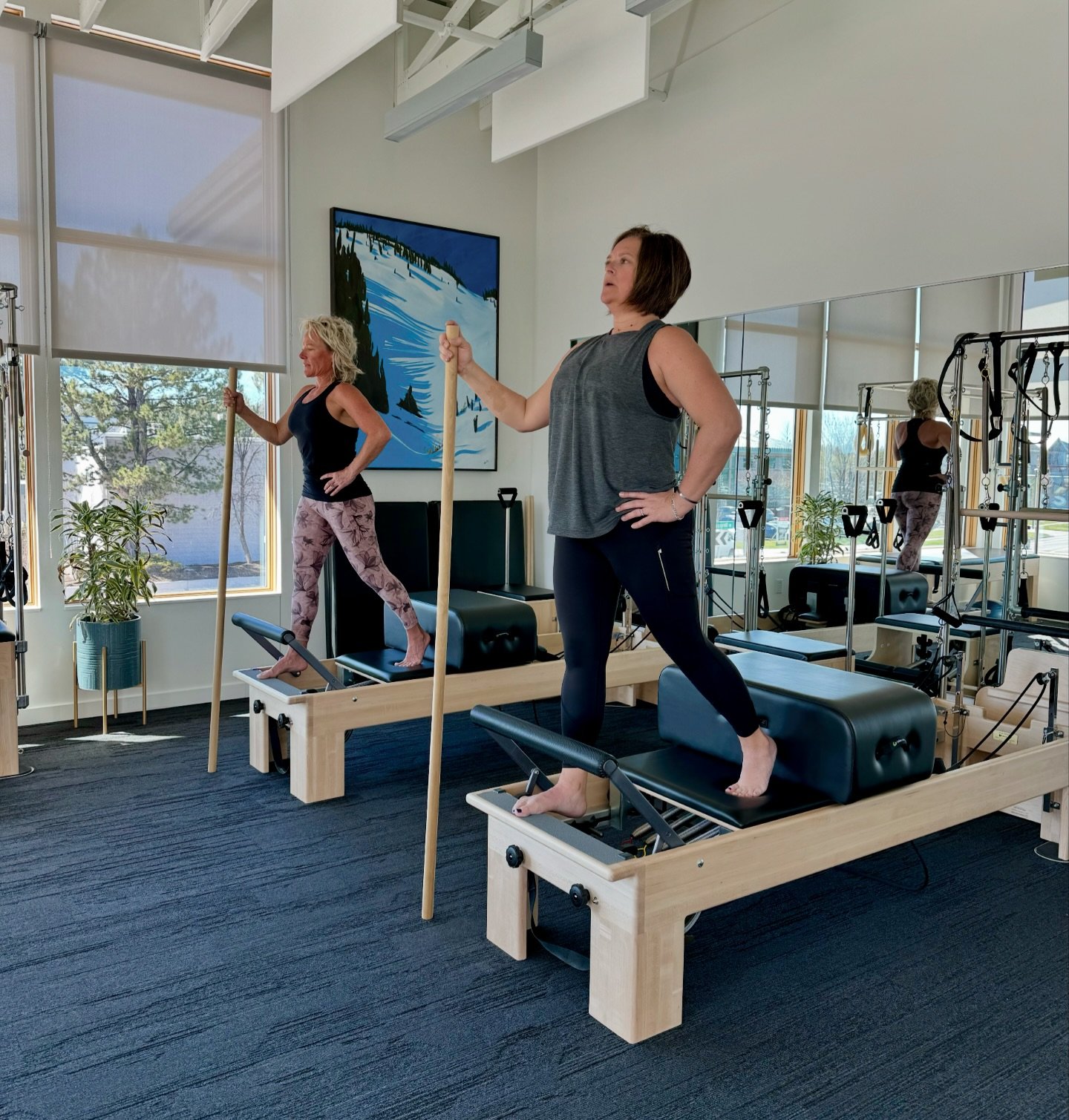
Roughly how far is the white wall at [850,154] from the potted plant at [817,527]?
879 mm

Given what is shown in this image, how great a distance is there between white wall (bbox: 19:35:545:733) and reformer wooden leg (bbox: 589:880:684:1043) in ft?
10.9

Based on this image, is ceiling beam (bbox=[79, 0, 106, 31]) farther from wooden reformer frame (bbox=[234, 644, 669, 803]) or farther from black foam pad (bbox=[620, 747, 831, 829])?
black foam pad (bbox=[620, 747, 831, 829])

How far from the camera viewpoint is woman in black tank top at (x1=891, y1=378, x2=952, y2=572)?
12.7ft

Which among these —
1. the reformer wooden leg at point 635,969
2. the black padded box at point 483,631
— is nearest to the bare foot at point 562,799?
the reformer wooden leg at point 635,969

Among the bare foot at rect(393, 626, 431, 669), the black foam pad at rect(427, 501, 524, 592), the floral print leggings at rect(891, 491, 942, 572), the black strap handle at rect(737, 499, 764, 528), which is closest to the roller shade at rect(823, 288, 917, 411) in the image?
the floral print leggings at rect(891, 491, 942, 572)

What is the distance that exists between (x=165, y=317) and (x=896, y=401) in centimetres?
335

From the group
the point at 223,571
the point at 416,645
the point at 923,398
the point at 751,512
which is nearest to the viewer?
the point at 223,571

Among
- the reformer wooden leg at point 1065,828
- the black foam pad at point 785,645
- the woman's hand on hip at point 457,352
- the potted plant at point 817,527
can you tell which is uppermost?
the woman's hand on hip at point 457,352

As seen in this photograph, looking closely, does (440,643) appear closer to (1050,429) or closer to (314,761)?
(314,761)

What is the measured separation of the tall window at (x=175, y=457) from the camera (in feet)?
15.0

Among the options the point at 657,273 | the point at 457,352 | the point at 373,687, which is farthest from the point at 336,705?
the point at 657,273

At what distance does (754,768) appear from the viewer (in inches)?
90.2

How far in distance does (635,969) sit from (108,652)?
10.3 feet

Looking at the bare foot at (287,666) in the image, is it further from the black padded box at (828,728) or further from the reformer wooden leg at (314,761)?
the black padded box at (828,728)
